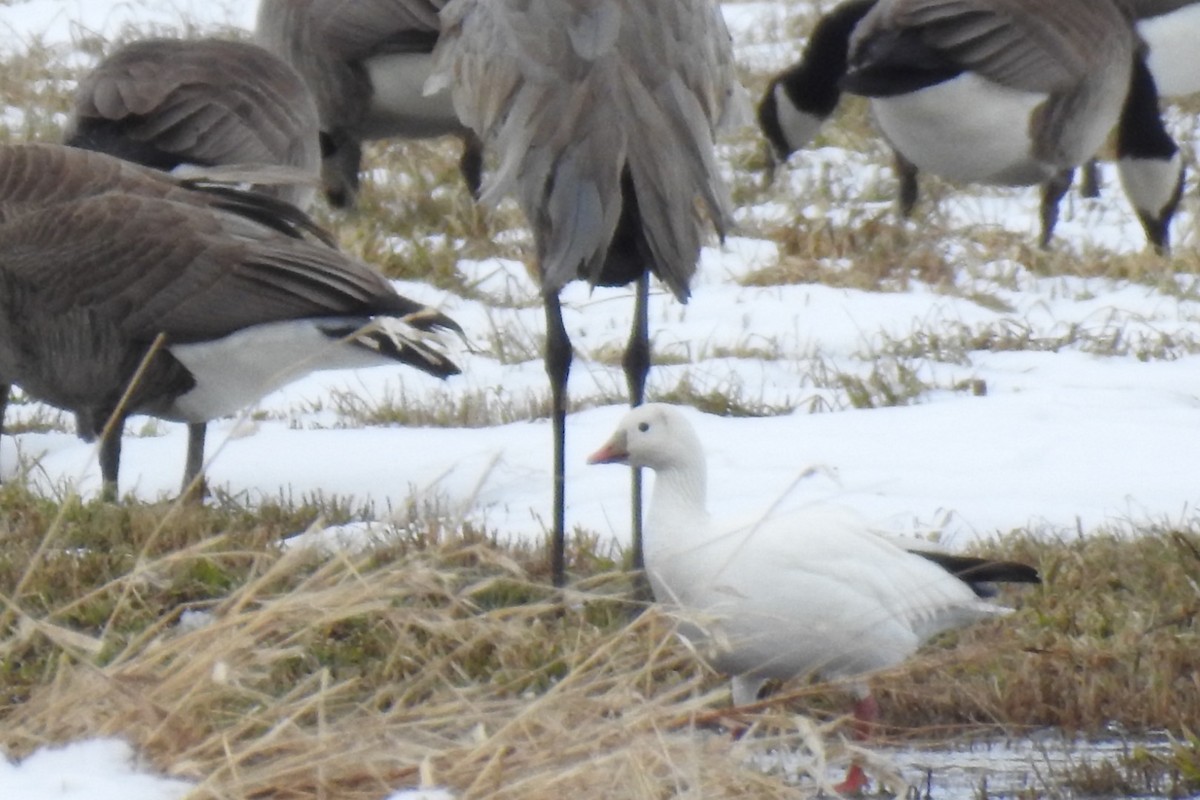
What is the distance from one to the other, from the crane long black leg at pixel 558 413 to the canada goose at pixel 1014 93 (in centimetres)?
424

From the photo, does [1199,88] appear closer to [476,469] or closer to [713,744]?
[476,469]

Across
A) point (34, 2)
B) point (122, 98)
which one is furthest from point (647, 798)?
point (34, 2)

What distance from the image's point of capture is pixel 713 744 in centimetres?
328

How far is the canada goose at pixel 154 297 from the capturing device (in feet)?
19.2

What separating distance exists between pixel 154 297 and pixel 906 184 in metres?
5.13

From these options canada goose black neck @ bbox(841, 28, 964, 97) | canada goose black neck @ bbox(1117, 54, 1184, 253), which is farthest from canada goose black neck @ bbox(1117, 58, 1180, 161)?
canada goose black neck @ bbox(841, 28, 964, 97)

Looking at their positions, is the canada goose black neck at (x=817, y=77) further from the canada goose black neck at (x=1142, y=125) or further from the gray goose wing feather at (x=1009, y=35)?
the canada goose black neck at (x=1142, y=125)

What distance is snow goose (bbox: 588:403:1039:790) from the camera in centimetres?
440

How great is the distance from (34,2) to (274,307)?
30.5 ft

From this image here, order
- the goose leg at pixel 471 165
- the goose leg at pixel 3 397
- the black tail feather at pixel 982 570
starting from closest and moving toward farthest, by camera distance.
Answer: the black tail feather at pixel 982 570
the goose leg at pixel 3 397
the goose leg at pixel 471 165

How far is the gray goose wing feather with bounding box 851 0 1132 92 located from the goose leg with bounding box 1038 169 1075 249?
0.44 m

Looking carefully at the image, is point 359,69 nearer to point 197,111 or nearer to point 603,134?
point 197,111

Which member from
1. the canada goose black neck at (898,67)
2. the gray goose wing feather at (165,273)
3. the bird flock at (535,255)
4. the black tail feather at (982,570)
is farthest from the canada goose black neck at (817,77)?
the black tail feather at (982,570)

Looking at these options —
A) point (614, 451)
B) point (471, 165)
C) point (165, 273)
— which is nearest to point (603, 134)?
point (614, 451)
